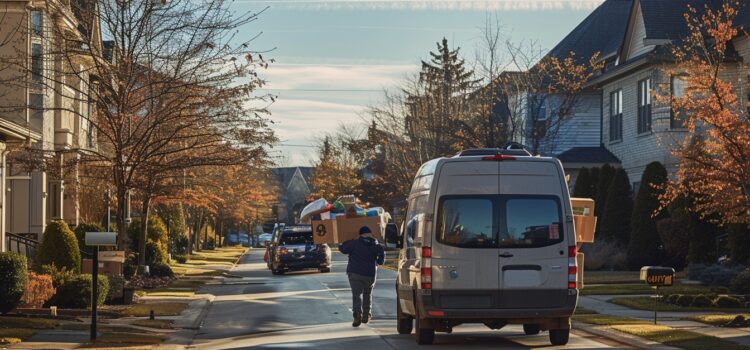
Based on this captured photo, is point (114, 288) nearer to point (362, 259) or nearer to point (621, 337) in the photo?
point (362, 259)

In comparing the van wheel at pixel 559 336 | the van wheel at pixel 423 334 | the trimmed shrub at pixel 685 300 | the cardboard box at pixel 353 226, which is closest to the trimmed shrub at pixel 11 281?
the cardboard box at pixel 353 226

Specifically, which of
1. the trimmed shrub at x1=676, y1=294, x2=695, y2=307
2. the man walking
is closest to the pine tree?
the trimmed shrub at x1=676, y1=294, x2=695, y2=307

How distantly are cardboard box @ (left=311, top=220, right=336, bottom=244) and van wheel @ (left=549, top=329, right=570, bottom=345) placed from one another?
6.41 metres

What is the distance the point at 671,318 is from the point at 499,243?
751 centimetres

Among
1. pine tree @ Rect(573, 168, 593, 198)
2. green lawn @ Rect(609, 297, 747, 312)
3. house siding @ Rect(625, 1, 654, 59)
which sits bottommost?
green lawn @ Rect(609, 297, 747, 312)

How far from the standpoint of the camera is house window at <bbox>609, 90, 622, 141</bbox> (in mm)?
47750

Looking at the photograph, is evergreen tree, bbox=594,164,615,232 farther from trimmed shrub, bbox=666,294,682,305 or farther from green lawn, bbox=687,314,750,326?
green lawn, bbox=687,314,750,326

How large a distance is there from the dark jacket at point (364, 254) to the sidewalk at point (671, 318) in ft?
13.2

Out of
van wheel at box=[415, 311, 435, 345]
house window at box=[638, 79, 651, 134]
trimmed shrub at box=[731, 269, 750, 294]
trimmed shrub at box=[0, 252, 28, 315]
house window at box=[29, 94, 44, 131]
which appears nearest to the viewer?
van wheel at box=[415, 311, 435, 345]

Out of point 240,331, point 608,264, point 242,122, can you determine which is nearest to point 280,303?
point 242,122

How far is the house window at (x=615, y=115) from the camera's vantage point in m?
47.8

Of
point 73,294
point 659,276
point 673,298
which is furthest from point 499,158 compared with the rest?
point 73,294

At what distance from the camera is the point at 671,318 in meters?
Result: 23.3

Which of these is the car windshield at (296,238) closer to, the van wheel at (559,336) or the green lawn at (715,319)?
the green lawn at (715,319)
